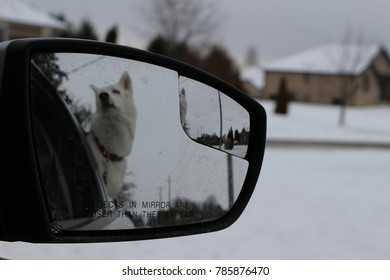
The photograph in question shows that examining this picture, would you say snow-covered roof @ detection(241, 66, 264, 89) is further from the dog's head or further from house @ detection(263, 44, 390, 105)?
the dog's head

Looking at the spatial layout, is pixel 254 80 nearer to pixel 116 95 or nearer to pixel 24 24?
pixel 24 24

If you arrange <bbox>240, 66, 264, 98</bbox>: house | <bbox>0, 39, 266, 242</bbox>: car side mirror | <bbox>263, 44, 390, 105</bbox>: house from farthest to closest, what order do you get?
A: <bbox>240, 66, 264, 98</bbox>: house, <bbox>263, 44, 390, 105</bbox>: house, <bbox>0, 39, 266, 242</bbox>: car side mirror

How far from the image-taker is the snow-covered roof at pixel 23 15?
23.2 meters

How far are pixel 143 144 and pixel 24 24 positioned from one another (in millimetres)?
23335

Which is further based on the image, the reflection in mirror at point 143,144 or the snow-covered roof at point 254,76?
the snow-covered roof at point 254,76

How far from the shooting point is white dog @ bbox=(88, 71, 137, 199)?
163cm

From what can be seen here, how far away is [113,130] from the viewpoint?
1.75 metres

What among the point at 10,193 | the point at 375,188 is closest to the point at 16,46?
the point at 10,193

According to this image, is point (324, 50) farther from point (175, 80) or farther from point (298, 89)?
point (175, 80)

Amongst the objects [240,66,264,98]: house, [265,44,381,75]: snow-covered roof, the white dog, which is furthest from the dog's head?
[240,66,264,98]: house

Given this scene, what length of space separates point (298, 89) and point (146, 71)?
171 feet

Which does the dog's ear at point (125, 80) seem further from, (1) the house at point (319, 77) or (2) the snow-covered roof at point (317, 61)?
(1) the house at point (319, 77)

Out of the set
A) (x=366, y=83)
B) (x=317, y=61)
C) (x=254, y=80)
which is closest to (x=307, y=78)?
(x=317, y=61)

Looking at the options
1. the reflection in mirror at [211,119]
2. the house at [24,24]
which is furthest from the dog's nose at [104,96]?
the house at [24,24]
